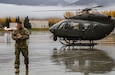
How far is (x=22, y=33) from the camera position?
41.9 feet

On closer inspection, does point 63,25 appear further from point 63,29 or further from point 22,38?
point 22,38

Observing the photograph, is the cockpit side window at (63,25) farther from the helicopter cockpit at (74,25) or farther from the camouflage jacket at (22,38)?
the camouflage jacket at (22,38)

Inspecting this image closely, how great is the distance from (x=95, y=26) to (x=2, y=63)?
10.1 metres

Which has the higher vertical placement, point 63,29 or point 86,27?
point 86,27

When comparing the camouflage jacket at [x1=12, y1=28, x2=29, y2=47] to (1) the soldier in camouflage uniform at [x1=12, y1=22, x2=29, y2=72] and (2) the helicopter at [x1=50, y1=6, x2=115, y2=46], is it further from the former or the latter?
(2) the helicopter at [x1=50, y1=6, x2=115, y2=46]

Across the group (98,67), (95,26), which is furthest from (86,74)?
(95,26)

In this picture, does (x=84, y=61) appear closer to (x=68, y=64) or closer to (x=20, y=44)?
(x=68, y=64)

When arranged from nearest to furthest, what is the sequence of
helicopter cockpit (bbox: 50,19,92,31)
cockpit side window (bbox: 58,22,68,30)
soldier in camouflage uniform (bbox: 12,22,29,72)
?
soldier in camouflage uniform (bbox: 12,22,29,72) < helicopter cockpit (bbox: 50,19,92,31) < cockpit side window (bbox: 58,22,68,30)

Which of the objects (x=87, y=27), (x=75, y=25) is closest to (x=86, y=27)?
(x=87, y=27)

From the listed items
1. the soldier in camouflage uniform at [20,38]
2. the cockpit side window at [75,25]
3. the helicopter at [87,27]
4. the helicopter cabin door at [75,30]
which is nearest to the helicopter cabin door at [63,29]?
the helicopter at [87,27]

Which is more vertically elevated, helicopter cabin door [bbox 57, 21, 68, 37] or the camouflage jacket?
the camouflage jacket

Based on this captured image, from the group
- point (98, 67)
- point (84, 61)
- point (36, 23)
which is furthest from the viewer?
point (36, 23)

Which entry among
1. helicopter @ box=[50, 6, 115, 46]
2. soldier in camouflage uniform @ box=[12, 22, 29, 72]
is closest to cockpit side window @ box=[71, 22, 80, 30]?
helicopter @ box=[50, 6, 115, 46]

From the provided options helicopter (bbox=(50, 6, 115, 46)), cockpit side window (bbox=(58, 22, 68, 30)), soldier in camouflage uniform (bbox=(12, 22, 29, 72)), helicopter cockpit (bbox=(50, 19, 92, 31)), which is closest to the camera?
soldier in camouflage uniform (bbox=(12, 22, 29, 72))
